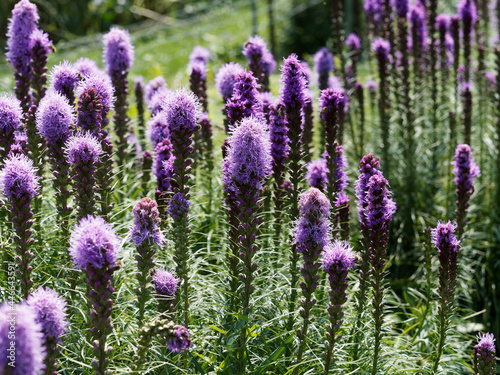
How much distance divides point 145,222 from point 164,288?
1.94 feet

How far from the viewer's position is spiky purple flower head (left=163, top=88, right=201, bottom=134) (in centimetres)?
338

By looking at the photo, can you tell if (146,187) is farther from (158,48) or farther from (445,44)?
(158,48)

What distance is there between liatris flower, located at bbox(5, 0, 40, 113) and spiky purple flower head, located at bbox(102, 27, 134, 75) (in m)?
0.66

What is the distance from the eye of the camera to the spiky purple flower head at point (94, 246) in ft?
8.48

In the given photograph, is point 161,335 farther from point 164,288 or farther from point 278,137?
point 278,137

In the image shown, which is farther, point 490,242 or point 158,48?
point 158,48

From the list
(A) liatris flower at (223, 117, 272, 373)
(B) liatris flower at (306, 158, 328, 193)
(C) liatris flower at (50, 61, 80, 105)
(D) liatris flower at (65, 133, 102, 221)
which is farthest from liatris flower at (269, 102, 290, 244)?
(C) liatris flower at (50, 61, 80, 105)

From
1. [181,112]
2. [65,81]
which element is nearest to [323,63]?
[65,81]

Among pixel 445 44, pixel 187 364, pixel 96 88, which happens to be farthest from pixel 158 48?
pixel 187 364

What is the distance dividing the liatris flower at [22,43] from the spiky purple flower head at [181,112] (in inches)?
74.2

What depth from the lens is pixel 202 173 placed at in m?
5.49

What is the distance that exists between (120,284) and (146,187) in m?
1.45

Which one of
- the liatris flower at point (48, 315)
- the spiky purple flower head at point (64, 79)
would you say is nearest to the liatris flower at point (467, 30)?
the spiky purple flower head at point (64, 79)

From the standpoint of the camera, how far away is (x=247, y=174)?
3.15 m
